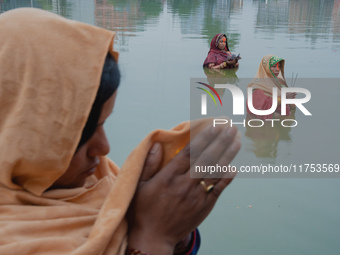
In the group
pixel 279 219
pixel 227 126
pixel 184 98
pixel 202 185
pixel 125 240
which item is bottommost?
pixel 279 219

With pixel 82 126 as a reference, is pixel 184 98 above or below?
below

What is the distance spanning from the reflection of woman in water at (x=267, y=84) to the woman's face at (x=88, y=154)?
3.65 meters

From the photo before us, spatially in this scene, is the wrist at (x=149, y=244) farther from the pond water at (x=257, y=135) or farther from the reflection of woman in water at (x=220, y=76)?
the reflection of woman in water at (x=220, y=76)

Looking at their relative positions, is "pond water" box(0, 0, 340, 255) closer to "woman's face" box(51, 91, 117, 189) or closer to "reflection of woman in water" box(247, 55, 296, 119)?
"woman's face" box(51, 91, 117, 189)

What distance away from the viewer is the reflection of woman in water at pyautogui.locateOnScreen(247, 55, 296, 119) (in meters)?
4.41

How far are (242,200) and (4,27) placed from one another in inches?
97.6

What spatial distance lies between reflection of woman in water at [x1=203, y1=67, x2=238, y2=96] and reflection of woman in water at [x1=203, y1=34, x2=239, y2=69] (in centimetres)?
7

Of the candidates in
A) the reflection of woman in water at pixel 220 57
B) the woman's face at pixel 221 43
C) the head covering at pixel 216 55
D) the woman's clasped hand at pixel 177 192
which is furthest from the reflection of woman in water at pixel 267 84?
the woman's clasped hand at pixel 177 192

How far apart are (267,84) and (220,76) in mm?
2164

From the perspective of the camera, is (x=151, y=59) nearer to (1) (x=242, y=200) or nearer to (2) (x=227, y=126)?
(1) (x=242, y=200)

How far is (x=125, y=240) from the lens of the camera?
0.88 metres

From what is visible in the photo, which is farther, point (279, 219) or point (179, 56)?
point (179, 56)

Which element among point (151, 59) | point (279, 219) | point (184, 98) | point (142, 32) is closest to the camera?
point (279, 219)

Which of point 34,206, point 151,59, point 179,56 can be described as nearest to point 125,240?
point 34,206
